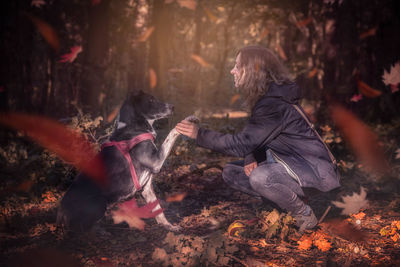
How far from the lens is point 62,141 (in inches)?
213

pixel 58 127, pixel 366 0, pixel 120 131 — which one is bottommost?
pixel 58 127

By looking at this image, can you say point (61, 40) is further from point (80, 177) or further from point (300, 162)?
point (300, 162)

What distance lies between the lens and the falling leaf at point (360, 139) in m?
6.24

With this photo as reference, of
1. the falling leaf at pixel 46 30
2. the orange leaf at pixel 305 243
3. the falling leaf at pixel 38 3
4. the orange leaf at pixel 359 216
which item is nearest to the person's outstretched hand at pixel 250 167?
the orange leaf at pixel 305 243

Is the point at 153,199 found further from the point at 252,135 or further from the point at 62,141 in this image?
the point at 62,141

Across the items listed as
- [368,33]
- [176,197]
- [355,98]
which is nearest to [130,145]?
[176,197]

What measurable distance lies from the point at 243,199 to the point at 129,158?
2.08 meters

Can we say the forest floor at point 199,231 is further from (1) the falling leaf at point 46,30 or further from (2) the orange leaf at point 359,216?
(1) the falling leaf at point 46,30

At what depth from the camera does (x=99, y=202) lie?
3.49 metres

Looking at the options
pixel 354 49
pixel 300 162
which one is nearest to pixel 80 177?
pixel 300 162

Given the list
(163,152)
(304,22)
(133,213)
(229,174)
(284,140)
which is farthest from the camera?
(304,22)

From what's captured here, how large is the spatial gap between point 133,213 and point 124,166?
0.80m

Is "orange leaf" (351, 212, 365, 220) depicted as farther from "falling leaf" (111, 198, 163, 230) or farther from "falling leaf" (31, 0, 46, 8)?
"falling leaf" (31, 0, 46, 8)

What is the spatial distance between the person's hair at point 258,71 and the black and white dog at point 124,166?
96 cm
